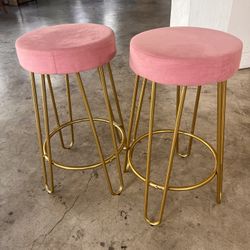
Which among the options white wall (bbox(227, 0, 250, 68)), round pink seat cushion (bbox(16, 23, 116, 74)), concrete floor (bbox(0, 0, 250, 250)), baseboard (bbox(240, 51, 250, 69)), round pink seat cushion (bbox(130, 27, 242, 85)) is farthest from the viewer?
baseboard (bbox(240, 51, 250, 69))

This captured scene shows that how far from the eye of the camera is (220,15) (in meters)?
2.47

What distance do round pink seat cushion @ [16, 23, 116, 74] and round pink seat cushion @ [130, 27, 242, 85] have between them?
0.43 feet

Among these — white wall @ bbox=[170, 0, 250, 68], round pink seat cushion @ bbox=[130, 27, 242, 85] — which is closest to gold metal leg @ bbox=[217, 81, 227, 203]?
round pink seat cushion @ bbox=[130, 27, 242, 85]

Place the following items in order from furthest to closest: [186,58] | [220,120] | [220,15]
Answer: [220,15] < [220,120] < [186,58]

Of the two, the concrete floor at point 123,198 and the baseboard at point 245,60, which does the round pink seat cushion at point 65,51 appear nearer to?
the concrete floor at point 123,198

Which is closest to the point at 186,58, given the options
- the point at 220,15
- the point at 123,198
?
the point at 123,198

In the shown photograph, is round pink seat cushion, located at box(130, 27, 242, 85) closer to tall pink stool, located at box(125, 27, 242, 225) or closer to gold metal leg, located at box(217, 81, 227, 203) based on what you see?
tall pink stool, located at box(125, 27, 242, 225)

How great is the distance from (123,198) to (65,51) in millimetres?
784

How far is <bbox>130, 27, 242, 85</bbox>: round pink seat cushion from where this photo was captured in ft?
2.93

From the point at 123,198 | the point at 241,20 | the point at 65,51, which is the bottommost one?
the point at 123,198

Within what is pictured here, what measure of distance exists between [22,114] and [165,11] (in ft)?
12.0

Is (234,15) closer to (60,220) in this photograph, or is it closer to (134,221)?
(134,221)

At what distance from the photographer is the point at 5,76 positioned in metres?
2.84

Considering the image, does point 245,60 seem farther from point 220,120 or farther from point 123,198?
point 123,198
